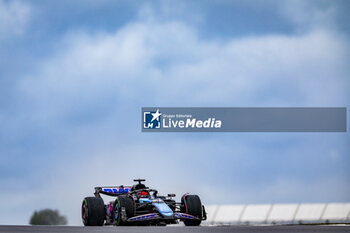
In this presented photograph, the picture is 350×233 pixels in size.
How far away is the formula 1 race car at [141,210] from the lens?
1124 inches

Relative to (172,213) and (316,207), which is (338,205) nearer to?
(316,207)

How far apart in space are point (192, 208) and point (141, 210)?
2.52m

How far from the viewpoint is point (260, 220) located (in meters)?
40.5

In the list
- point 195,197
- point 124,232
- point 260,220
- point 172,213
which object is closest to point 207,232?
point 124,232

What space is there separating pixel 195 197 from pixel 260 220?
35.4ft

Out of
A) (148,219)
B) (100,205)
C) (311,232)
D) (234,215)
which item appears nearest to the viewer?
(311,232)

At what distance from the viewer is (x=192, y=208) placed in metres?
30.6

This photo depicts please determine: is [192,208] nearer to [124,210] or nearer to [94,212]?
[124,210]

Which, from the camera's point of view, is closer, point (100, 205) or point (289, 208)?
point (100, 205)

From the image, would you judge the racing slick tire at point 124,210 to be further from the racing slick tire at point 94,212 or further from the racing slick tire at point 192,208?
the racing slick tire at point 192,208

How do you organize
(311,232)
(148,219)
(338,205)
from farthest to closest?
(338,205) < (148,219) < (311,232)

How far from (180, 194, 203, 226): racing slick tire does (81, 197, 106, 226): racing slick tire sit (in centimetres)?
→ 398

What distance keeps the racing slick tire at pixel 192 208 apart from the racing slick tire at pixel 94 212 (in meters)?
3.98

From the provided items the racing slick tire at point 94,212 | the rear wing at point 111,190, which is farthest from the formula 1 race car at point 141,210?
the rear wing at point 111,190
